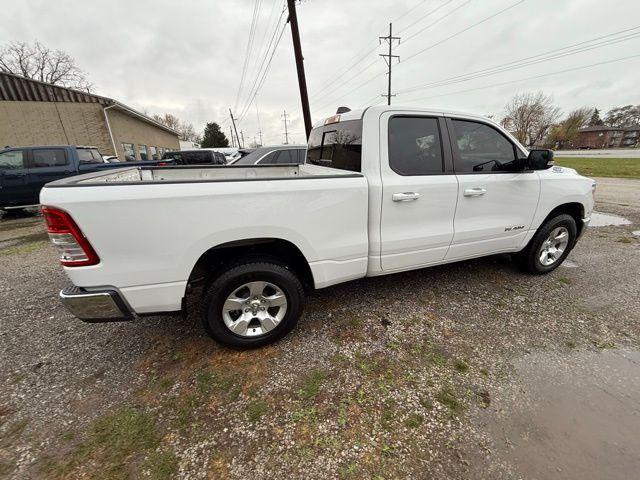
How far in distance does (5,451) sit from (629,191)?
15200 mm

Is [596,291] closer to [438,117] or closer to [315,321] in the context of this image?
[438,117]

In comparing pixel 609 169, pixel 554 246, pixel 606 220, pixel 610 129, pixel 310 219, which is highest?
pixel 610 129

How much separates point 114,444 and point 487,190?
363 centimetres

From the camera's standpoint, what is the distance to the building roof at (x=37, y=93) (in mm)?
14398

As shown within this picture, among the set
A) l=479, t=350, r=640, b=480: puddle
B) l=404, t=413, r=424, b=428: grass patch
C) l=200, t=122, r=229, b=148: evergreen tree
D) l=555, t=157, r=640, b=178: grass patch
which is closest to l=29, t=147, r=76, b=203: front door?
l=404, t=413, r=424, b=428: grass patch

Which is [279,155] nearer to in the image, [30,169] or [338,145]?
[338,145]

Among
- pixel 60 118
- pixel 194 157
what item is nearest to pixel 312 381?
pixel 194 157

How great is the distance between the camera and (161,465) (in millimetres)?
1625

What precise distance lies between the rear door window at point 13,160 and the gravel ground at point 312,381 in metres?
6.53

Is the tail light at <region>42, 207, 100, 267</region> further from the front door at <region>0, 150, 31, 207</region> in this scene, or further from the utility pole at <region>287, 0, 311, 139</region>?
the utility pole at <region>287, 0, 311, 139</region>

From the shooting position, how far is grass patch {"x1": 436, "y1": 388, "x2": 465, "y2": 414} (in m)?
1.96

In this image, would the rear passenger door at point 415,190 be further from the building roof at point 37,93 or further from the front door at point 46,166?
the building roof at point 37,93

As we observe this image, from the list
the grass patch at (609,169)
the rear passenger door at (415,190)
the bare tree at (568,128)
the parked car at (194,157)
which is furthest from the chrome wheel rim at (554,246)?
the bare tree at (568,128)

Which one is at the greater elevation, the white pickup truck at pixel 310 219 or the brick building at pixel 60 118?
the brick building at pixel 60 118
